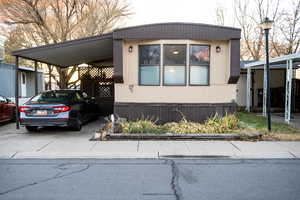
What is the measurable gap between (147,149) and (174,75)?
350 centimetres

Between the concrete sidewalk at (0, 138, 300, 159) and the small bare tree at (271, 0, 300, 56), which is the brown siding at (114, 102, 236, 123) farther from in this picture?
the small bare tree at (271, 0, 300, 56)

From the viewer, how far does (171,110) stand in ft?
26.2

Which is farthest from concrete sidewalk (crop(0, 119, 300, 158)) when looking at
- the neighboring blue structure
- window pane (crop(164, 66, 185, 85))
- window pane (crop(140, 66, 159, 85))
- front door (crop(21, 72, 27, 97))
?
front door (crop(21, 72, 27, 97))

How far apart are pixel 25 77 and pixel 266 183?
18925mm

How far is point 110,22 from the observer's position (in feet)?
48.8

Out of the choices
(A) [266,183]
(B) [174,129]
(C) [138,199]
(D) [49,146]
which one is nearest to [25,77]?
(D) [49,146]

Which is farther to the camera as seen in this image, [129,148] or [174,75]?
[174,75]

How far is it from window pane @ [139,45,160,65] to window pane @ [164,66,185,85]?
0.53 metres

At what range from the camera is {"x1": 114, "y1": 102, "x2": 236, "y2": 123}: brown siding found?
26.1 feet

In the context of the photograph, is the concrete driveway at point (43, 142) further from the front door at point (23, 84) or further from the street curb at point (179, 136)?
the front door at point (23, 84)

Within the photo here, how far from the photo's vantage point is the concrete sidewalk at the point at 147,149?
5.19 m

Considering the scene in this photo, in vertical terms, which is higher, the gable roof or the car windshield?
the gable roof

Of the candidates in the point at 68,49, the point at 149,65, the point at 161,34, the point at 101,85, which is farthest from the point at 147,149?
the point at 101,85

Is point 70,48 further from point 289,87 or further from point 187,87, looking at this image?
point 289,87
